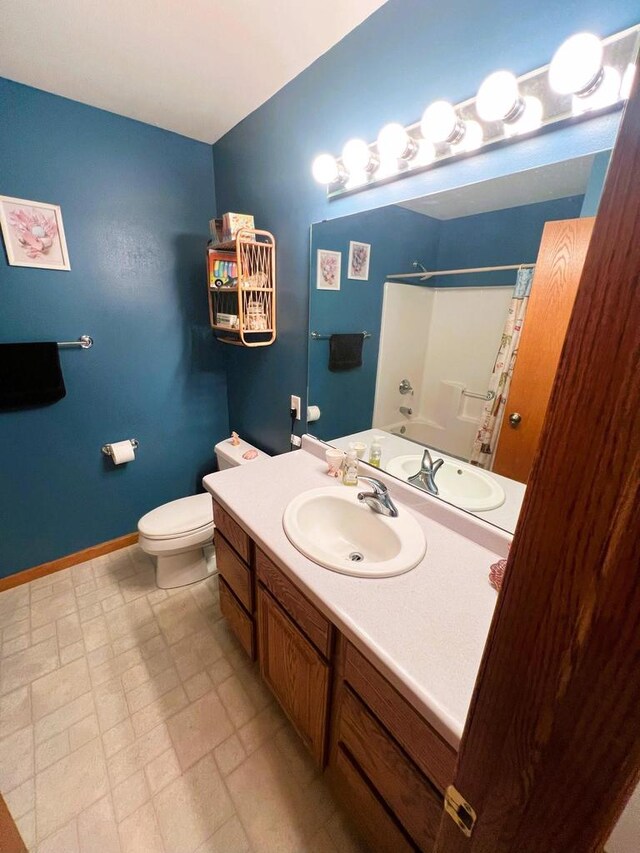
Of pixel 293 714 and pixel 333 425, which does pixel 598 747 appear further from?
pixel 333 425

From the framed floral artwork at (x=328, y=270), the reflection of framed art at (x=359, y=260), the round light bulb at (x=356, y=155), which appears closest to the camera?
the round light bulb at (x=356, y=155)

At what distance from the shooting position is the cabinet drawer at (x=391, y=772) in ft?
2.23

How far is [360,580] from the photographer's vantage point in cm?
87

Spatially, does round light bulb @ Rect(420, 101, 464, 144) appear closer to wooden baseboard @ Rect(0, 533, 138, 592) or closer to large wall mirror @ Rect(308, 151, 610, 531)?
large wall mirror @ Rect(308, 151, 610, 531)

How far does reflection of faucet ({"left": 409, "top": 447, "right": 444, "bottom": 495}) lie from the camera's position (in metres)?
1.19

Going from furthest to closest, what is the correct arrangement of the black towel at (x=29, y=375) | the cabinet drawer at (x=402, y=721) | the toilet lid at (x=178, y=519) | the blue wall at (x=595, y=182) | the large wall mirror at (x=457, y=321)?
1. the toilet lid at (x=178, y=519)
2. the black towel at (x=29, y=375)
3. the large wall mirror at (x=457, y=321)
4. the blue wall at (x=595, y=182)
5. the cabinet drawer at (x=402, y=721)

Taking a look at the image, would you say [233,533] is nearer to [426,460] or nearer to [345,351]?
[426,460]

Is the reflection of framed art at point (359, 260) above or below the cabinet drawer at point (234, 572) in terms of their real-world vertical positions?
above

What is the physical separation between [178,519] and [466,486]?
1.44 meters

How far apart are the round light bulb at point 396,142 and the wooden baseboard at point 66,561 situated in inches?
94.2

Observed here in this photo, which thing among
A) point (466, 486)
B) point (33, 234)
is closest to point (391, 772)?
point (466, 486)

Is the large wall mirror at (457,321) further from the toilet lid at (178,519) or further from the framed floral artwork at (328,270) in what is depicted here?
the toilet lid at (178,519)

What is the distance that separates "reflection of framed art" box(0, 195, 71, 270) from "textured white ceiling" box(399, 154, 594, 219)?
1.61 metres

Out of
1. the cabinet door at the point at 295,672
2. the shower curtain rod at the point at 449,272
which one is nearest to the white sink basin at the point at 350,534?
the cabinet door at the point at 295,672
